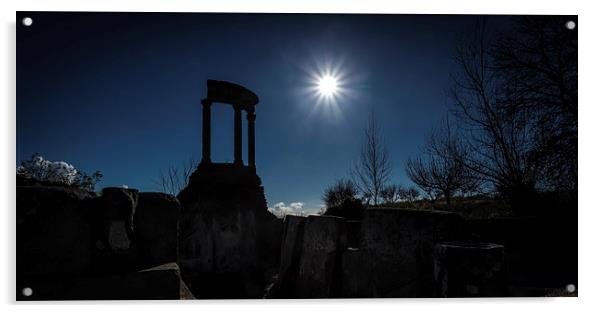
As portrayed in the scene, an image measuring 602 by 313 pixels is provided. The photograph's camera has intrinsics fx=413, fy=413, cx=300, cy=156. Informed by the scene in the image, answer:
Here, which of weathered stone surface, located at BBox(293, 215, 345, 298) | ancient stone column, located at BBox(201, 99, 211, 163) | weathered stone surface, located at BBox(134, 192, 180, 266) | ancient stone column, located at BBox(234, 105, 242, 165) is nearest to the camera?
weathered stone surface, located at BBox(134, 192, 180, 266)

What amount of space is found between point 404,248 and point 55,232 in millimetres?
2544

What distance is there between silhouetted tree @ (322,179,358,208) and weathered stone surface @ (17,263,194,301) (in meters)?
2.02

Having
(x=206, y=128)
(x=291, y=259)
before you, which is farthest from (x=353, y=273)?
(x=206, y=128)

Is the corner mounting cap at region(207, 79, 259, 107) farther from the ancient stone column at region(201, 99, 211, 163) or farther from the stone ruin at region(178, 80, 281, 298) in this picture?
the stone ruin at region(178, 80, 281, 298)

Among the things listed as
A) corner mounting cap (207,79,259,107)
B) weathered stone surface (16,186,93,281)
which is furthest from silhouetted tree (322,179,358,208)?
weathered stone surface (16,186,93,281)

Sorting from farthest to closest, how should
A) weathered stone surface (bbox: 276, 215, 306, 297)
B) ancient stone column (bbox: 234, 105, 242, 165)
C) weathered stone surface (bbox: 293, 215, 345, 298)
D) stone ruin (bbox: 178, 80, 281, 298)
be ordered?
ancient stone column (bbox: 234, 105, 242, 165)
stone ruin (bbox: 178, 80, 281, 298)
weathered stone surface (bbox: 276, 215, 306, 297)
weathered stone surface (bbox: 293, 215, 345, 298)

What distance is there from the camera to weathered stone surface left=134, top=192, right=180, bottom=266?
8.34ft

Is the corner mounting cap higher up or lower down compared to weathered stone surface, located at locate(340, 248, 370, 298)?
higher up

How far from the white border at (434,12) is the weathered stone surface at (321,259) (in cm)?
70

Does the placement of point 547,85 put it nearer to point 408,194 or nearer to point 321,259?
point 408,194

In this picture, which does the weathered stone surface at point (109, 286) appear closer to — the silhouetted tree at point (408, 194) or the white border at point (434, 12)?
the white border at point (434, 12)

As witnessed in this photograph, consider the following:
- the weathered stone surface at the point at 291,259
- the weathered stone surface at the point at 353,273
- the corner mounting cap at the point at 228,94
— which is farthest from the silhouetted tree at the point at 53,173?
the weathered stone surface at the point at 353,273

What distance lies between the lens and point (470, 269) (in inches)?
112

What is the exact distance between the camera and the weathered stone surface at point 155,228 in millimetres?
2541
